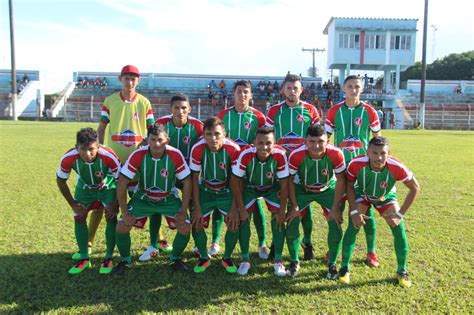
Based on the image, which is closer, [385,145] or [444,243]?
[385,145]

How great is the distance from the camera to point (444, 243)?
190 inches

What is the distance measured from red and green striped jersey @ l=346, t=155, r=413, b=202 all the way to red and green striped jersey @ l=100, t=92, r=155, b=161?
2.36 metres

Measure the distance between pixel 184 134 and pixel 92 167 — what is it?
1027 millimetres

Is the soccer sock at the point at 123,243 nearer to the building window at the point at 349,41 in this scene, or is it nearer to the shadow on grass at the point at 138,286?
the shadow on grass at the point at 138,286

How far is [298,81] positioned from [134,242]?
8.66 feet

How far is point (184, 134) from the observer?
463cm

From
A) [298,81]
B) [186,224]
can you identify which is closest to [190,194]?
[186,224]

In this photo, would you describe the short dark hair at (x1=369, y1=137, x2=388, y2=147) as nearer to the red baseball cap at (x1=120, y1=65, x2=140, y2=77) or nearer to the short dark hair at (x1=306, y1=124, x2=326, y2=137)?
the short dark hair at (x1=306, y1=124, x2=326, y2=137)

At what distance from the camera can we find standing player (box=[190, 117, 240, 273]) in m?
4.16

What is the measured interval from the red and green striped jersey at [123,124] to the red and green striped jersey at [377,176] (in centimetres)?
236

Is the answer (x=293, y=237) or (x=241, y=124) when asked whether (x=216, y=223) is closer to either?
(x=293, y=237)

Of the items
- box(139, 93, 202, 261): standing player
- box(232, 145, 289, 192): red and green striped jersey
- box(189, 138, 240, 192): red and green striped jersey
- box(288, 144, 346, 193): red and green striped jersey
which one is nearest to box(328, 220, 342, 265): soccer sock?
box(288, 144, 346, 193): red and green striped jersey

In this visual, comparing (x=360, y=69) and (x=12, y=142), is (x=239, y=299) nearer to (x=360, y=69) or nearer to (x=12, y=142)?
(x=12, y=142)

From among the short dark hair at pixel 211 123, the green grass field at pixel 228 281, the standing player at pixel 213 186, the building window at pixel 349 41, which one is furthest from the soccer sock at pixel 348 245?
the building window at pixel 349 41
